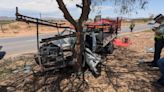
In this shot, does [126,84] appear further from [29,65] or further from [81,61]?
[29,65]

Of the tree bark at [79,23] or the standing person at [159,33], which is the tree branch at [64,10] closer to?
the tree bark at [79,23]

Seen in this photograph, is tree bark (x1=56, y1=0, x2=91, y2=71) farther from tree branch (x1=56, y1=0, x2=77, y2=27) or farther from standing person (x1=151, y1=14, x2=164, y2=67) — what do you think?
standing person (x1=151, y1=14, x2=164, y2=67)

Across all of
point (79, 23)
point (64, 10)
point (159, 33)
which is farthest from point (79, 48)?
point (159, 33)

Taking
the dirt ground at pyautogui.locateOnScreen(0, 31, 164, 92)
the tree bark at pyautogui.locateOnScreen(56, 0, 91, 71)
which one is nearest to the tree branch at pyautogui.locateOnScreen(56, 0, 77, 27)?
the tree bark at pyautogui.locateOnScreen(56, 0, 91, 71)

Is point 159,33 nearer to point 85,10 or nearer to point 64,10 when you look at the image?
point 85,10

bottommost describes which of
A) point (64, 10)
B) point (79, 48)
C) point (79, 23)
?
point (79, 48)

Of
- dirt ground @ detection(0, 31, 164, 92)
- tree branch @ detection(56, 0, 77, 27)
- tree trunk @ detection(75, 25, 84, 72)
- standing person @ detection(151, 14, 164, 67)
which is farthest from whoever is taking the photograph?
standing person @ detection(151, 14, 164, 67)

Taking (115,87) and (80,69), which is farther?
(80,69)

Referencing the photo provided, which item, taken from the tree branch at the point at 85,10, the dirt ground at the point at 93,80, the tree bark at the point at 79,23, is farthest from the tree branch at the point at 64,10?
the dirt ground at the point at 93,80

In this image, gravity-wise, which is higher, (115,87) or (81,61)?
(81,61)

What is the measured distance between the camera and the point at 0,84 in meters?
9.03

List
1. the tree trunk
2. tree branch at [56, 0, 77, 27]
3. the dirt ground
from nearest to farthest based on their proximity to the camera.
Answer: the dirt ground
tree branch at [56, 0, 77, 27]
the tree trunk

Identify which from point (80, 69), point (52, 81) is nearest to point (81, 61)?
point (80, 69)

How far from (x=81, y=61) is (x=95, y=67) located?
585 mm
